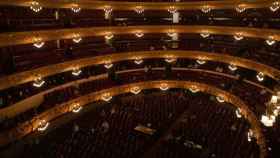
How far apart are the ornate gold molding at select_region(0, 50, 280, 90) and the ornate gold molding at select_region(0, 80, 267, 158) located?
3.30 metres

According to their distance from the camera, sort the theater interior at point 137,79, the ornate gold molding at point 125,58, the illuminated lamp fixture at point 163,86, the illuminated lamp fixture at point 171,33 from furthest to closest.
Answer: the illuminated lamp fixture at point 171,33, the illuminated lamp fixture at point 163,86, the theater interior at point 137,79, the ornate gold molding at point 125,58

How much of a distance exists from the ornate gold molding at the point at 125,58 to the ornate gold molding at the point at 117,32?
260 cm

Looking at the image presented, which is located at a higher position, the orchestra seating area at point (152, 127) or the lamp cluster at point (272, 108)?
the lamp cluster at point (272, 108)

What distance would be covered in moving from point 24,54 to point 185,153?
17.5 metres

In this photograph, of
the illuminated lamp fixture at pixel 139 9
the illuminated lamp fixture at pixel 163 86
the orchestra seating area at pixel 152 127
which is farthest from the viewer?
the illuminated lamp fixture at pixel 163 86

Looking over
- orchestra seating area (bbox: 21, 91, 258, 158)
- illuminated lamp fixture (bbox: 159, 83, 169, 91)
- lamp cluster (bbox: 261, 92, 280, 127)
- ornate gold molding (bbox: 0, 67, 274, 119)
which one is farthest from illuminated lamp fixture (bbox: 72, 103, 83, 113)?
lamp cluster (bbox: 261, 92, 280, 127)

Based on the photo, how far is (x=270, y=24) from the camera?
26.0m

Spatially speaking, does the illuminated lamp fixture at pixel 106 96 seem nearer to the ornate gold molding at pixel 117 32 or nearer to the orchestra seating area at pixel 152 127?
the orchestra seating area at pixel 152 127

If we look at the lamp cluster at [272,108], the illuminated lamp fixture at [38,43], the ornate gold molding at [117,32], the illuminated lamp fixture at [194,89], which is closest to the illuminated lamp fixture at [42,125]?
the illuminated lamp fixture at [38,43]

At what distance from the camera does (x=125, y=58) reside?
32.5 m

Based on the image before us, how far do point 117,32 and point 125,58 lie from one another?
128 inches

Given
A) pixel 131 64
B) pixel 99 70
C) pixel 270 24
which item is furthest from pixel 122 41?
pixel 270 24

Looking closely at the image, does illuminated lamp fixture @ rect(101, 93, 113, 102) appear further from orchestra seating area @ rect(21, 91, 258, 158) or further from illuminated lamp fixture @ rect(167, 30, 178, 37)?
illuminated lamp fixture @ rect(167, 30, 178, 37)

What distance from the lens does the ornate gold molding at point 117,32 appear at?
21555mm
